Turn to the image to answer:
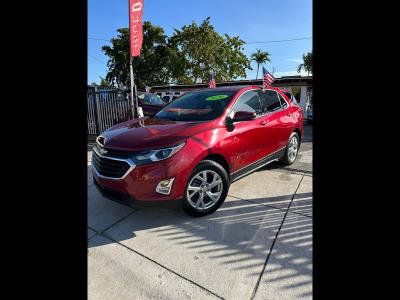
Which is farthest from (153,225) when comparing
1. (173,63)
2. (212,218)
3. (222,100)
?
(173,63)

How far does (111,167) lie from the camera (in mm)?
3100

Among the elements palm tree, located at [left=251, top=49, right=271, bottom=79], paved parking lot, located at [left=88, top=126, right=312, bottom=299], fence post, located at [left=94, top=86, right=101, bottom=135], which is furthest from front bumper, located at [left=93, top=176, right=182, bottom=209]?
palm tree, located at [left=251, top=49, right=271, bottom=79]

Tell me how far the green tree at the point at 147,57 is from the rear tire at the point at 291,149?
27.1m

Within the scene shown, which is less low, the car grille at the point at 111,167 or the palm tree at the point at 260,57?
the palm tree at the point at 260,57

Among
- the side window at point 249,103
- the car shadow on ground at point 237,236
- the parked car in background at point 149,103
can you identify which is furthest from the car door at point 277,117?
the parked car in background at point 149,103

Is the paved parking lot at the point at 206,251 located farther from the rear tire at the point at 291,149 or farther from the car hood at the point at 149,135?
the rear tire at the point at 291,149

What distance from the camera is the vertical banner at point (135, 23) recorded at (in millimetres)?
9281

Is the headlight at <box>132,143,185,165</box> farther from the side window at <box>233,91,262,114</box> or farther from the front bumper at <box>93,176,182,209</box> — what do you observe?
the side window at <box>233,91,262,114</box>

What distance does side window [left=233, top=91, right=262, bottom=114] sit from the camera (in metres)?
3.94

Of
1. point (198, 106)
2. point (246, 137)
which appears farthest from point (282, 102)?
point (198, 106)

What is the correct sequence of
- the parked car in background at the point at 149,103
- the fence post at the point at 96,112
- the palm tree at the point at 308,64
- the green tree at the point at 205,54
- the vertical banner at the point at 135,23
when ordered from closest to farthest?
the palm tree at the point at 308,64 < the fence post at the point at 96,112 < the vertical banner at the point at 135,23 < the parked car in background at the point at 149,103 < the green tree at the point at 205,54

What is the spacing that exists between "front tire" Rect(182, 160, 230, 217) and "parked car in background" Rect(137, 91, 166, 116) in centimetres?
774

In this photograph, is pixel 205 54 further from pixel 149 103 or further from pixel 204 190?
pixel 204 190
